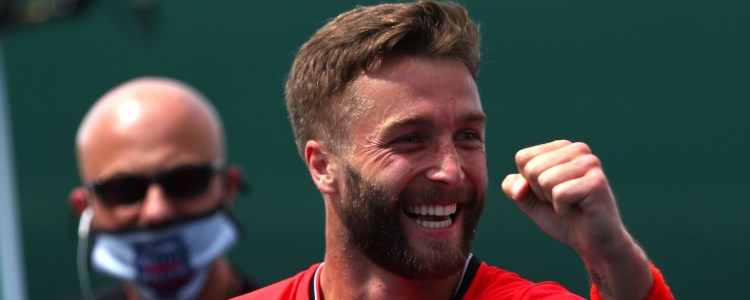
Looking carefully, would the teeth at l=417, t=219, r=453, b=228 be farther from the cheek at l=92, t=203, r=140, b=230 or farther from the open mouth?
the cheek at l=92, t=203, r=140, b=230

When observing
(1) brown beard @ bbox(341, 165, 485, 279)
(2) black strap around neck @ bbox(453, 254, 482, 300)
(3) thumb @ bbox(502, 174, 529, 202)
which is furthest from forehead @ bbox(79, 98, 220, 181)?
(3) thumb @ bbox(502, 174, 529, 202)

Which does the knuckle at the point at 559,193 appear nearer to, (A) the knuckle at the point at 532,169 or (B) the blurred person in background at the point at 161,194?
(A) the knuckle at the point at 532,169

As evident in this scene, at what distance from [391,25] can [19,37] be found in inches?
276

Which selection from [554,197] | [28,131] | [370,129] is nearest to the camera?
[554,197]

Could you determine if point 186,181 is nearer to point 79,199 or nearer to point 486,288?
point 79,199

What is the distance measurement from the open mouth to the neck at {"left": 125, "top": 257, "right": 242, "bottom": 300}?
1463mm

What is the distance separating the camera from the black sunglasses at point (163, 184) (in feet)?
12.7

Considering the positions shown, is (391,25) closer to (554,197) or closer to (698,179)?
(554,197)

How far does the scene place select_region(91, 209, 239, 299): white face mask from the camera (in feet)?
13.1

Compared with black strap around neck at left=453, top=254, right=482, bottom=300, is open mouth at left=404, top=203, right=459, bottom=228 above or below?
above

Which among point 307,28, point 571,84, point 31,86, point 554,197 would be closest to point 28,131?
point 31,86

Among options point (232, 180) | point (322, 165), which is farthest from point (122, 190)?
point (322, 165)

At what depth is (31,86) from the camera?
873cm

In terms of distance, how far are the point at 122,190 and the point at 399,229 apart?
1.75m
